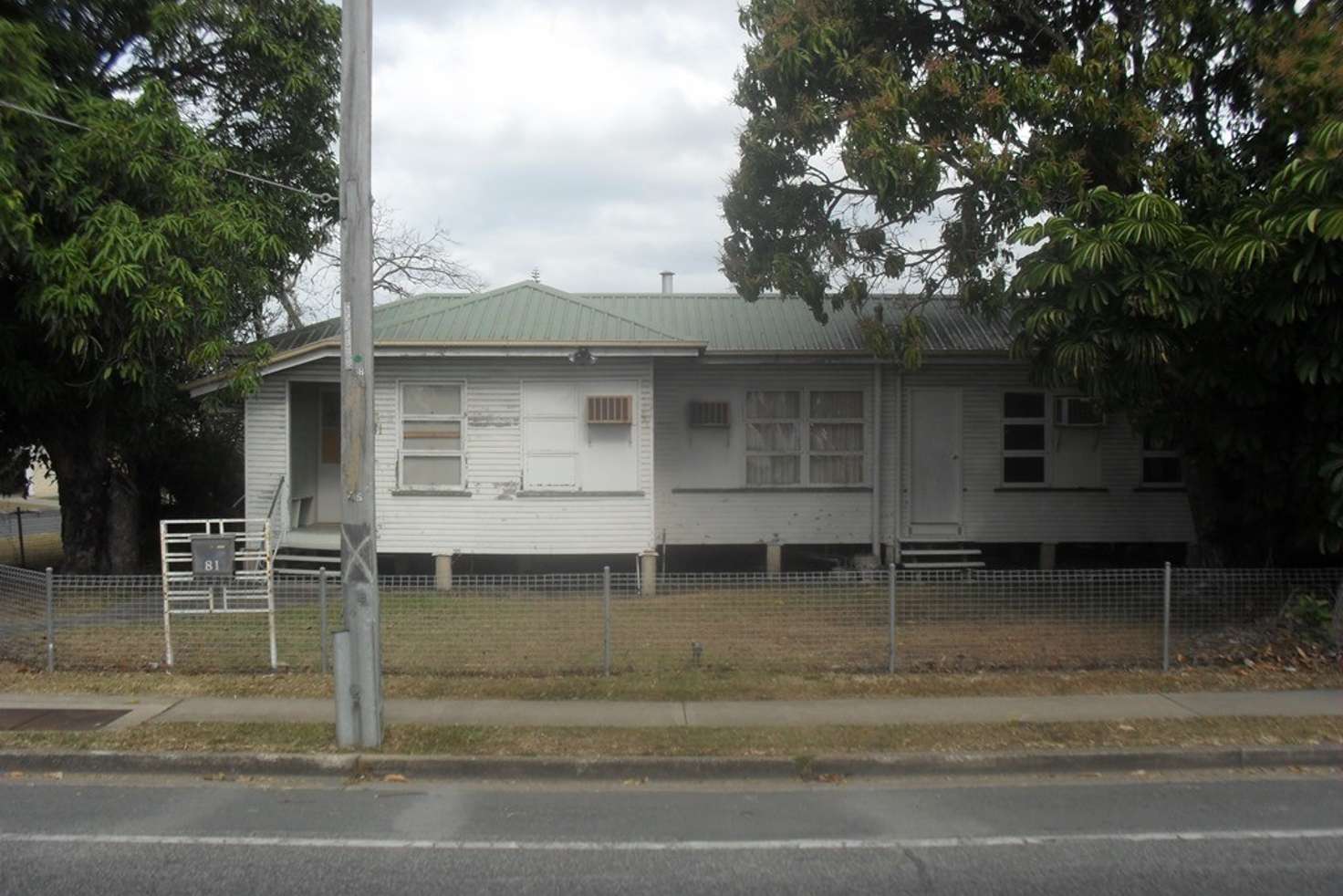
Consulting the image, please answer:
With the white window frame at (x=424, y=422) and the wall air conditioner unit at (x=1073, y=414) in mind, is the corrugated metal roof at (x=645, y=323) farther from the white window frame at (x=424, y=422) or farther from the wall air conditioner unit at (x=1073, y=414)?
the wall air conditioner unit at (x=1073, y=414)

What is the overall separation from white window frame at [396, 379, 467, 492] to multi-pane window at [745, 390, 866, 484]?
3.97 meters

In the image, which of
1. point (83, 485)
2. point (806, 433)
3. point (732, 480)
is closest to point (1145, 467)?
point (806, 433)

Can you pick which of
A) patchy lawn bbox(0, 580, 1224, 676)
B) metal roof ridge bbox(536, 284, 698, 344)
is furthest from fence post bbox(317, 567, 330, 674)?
metal roof ridge bbox(536, 284, 698, 344)

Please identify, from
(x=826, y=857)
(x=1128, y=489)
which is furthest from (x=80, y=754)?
(x=1128, y=489)

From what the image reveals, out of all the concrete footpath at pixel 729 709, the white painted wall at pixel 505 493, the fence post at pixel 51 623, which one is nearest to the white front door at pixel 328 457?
the white painted wall at pixel 505 493

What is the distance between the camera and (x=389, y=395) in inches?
557

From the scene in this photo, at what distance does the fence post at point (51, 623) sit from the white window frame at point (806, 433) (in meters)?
8.65

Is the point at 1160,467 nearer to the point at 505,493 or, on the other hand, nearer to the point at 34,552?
the point at 505,493

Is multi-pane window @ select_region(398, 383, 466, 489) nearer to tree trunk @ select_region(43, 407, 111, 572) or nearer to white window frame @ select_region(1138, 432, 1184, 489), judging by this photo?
tree trunk @ select_region(43, 407, 111, 572)

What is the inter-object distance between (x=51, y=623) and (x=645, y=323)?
8.61m

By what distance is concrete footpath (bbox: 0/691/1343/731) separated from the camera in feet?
26.6

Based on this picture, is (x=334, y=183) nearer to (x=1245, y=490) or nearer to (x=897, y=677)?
(x=897, y=677)

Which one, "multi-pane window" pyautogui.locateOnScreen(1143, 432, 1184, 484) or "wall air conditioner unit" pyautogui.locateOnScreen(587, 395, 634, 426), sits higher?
"wall air conditioner unit" pyautogui.locateOnScreen(587, 395, 634, 426)

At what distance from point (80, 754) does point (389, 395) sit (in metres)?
7.42
